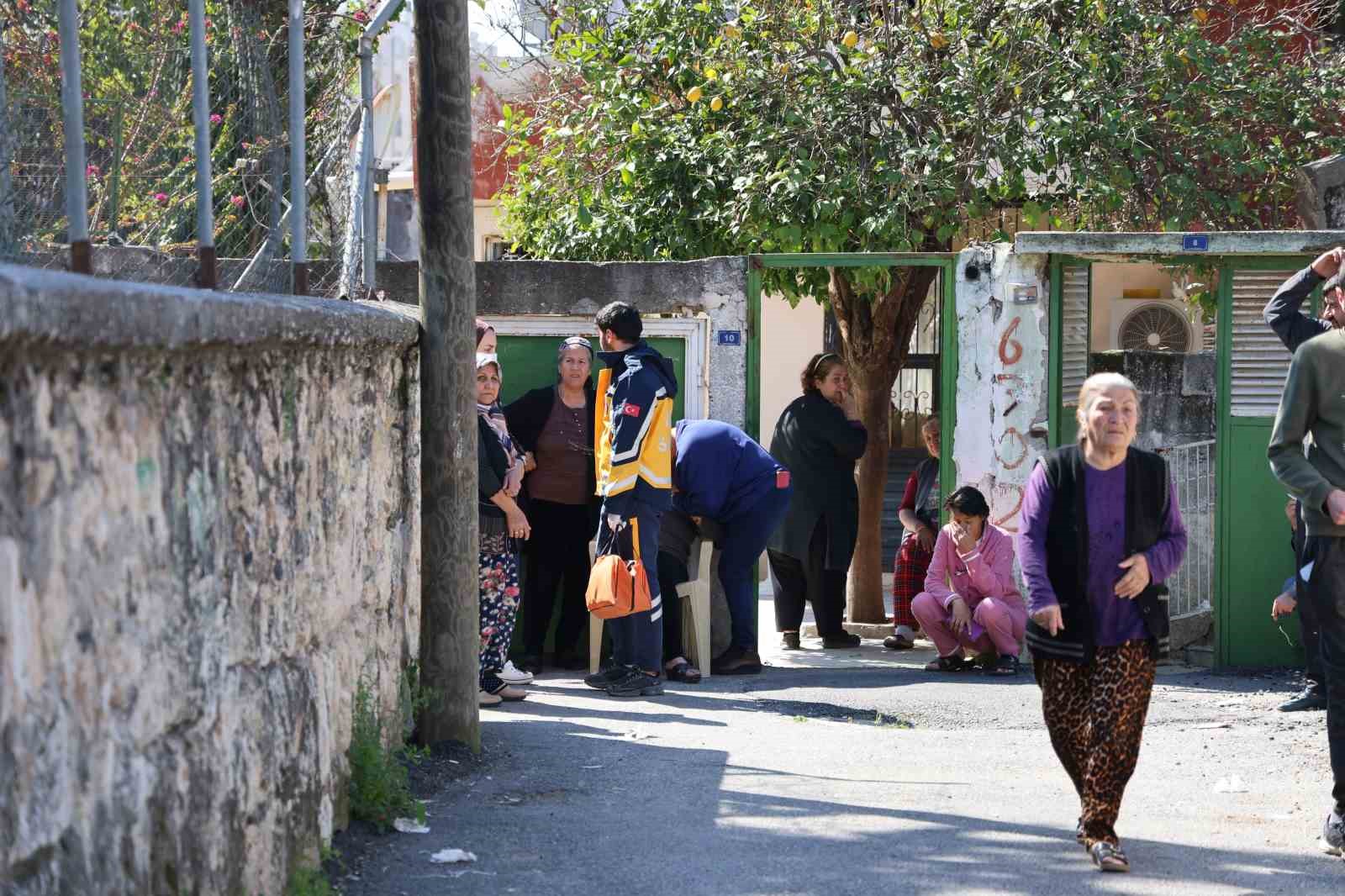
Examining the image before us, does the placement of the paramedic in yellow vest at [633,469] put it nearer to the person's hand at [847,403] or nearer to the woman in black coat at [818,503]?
the woman in black coat at [818,503]

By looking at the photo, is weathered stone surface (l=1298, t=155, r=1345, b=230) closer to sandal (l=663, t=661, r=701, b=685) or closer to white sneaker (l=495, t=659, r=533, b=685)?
sandal (l=663, t=661, r=701, b=685)

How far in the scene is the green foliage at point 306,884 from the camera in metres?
4.27

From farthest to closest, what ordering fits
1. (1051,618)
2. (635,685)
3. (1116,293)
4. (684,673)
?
(1116,293), (684,673), (635,685), (1051,618)

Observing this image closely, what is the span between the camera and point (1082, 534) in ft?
16.9

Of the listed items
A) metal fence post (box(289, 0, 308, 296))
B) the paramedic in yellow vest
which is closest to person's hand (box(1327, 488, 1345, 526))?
metal fence post (box(289, 0, 308, 296))

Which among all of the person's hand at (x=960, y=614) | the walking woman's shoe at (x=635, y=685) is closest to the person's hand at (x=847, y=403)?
the person's hand at (x=960, y=614)

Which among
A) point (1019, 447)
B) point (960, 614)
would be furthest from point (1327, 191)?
point (960, 614)

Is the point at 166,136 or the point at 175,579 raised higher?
the point at 166,136

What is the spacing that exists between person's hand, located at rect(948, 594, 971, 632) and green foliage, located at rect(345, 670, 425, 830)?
4298mm

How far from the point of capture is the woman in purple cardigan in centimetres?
908

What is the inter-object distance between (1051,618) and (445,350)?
2330 mm

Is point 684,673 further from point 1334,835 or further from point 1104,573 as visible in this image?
point 1334,835

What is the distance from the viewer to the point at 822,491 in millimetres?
10227

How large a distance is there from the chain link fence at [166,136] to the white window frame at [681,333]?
289cm
